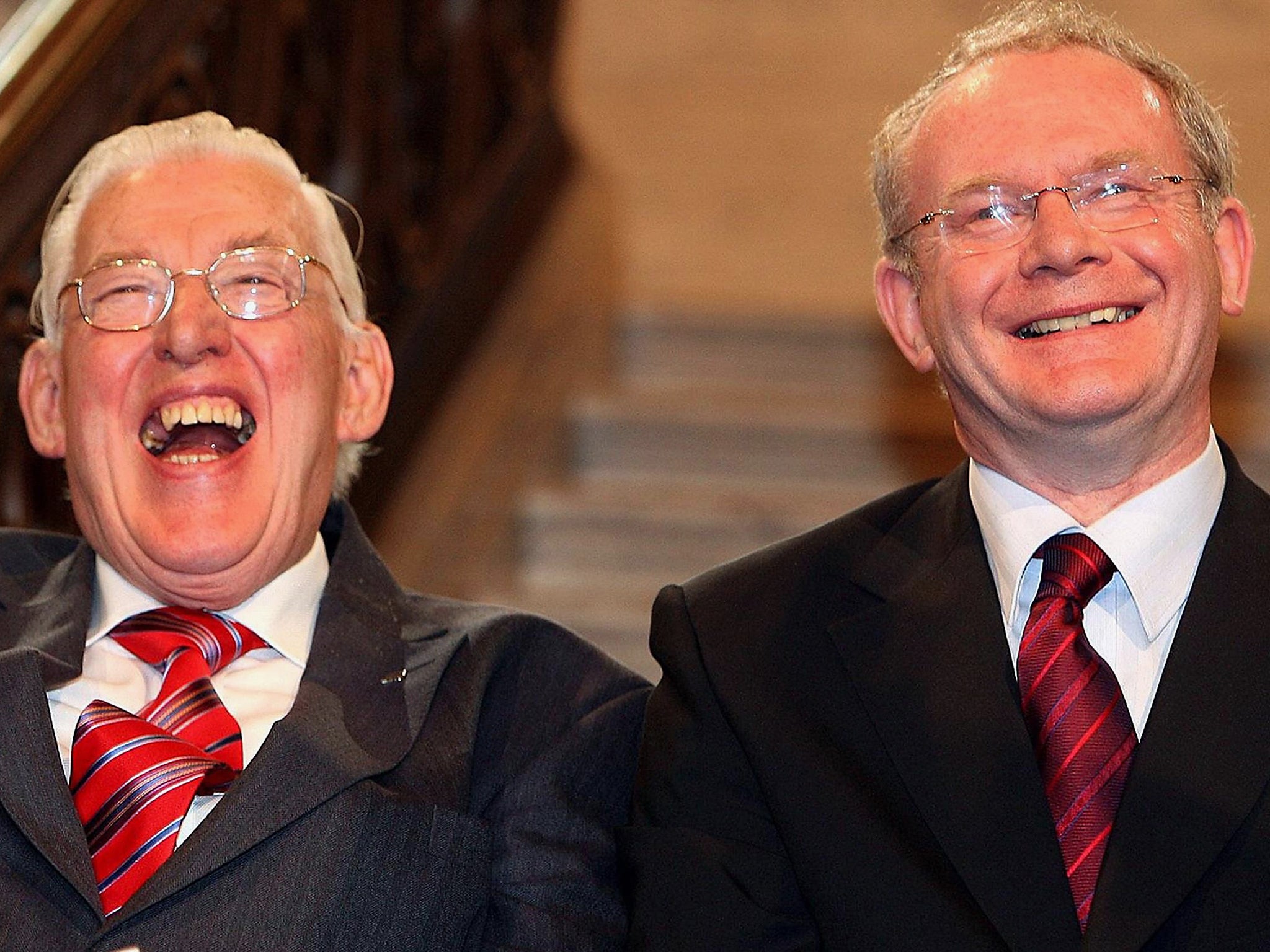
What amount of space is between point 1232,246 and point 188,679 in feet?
4.65

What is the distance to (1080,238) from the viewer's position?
2.14 metres

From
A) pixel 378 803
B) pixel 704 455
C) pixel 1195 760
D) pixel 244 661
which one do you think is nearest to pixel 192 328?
pixel 244 661

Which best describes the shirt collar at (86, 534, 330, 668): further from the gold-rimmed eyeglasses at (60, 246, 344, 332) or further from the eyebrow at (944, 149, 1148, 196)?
the eyebrow at (944, 149, 1148, 196)

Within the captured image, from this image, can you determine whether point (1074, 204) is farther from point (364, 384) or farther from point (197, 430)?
point (197, 430)

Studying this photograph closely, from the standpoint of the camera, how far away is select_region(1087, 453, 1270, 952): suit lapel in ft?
6.20

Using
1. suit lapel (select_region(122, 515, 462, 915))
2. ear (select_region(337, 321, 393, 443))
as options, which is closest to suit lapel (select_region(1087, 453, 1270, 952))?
suit lapel (select_region(122, 515, 462, 915))

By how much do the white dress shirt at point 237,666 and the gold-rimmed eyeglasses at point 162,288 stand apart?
1.08ft

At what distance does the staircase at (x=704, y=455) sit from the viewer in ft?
13.2

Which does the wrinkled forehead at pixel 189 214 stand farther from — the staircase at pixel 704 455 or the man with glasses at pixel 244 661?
the staircase at pixel 704 455

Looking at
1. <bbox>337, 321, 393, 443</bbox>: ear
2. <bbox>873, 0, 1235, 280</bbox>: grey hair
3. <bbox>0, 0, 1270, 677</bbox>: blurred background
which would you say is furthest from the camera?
<bbox>0, 0, 1270, 677</bbox>: blurred background

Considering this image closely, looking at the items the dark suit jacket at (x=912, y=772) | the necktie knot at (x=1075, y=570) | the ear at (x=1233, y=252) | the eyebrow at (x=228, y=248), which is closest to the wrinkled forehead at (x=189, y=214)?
the eyebrow at (x=228, y=248)

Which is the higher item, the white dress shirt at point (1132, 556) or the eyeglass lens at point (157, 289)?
the eyeglass lens at point (157, 289)

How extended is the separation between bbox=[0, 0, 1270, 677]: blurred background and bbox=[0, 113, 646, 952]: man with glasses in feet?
1.99

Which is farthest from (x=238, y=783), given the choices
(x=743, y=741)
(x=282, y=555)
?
(x=743, y=741)
